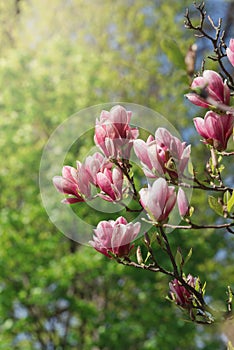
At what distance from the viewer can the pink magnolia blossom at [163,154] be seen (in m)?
1.27

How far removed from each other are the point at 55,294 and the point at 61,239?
1.38 meters

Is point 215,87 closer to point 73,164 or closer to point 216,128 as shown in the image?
point 216,128

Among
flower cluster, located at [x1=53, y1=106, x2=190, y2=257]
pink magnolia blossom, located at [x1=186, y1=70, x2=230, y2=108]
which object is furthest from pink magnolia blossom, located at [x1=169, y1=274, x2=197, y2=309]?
pink magnolia blossom, located at [x1=186, y1=70, x2=230, y2=108]

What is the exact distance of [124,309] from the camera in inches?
313

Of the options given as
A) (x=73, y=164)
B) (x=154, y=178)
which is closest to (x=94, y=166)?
(x=154, y=178)

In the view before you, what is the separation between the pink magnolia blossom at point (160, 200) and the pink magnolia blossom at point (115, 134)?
0.19 metres

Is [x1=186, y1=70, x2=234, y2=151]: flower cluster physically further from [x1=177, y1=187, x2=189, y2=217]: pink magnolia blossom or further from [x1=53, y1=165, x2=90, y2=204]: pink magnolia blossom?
[x1=53, y1=165, x2=90, y2=204]: pink magnolia blossom

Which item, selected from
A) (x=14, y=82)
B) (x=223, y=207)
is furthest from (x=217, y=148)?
(x=14, y=82)

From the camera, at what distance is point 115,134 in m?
1.36

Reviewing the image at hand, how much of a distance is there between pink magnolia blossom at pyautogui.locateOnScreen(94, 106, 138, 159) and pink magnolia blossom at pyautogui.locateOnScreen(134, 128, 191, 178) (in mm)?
83

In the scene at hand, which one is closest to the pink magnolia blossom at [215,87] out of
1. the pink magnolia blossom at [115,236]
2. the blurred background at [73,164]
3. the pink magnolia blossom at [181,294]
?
the pink magnolia blossom at [115,236]

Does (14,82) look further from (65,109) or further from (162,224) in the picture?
(162,224)

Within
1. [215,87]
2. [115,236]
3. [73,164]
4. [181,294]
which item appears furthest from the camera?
[73,164]

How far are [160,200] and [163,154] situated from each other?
134 millimetres
